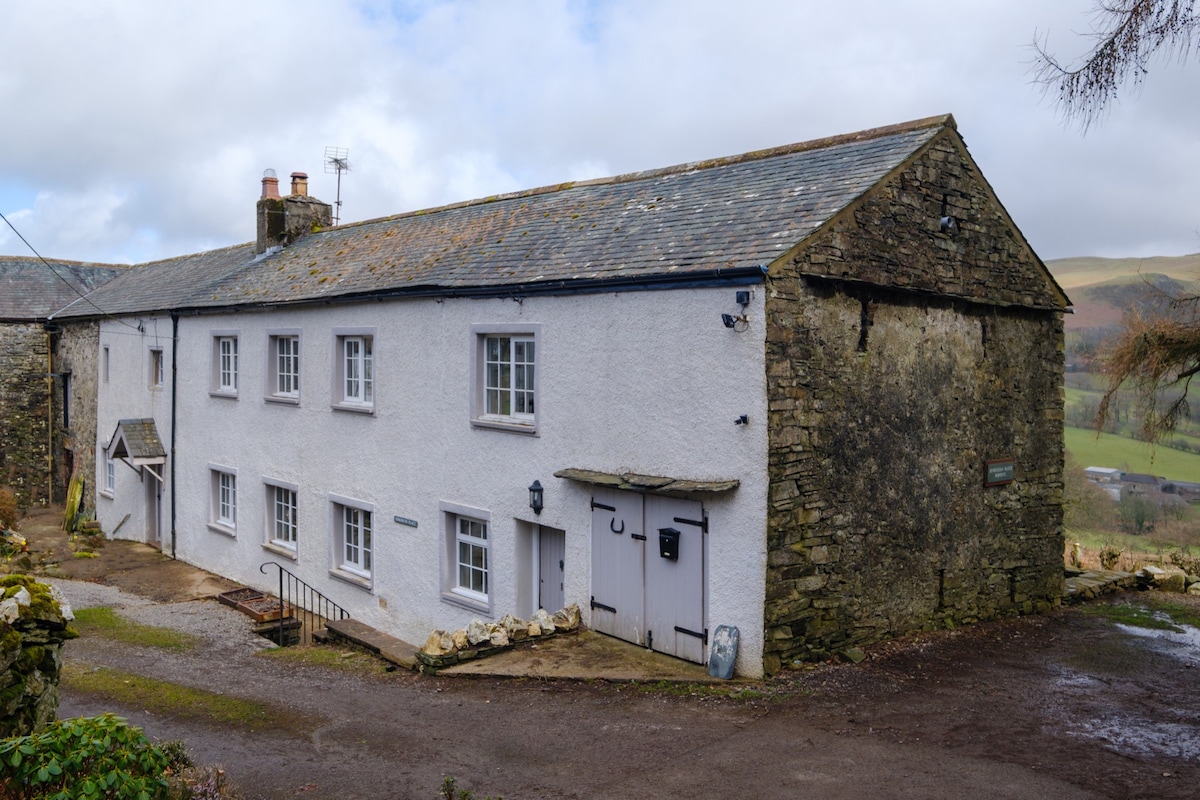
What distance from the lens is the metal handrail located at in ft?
52.2

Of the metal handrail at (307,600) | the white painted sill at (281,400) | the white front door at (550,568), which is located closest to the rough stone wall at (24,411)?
the white painted sill at (281,400)

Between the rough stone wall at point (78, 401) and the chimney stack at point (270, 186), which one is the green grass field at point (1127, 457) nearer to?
the chimney stack at point (270, 186)

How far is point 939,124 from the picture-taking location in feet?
37.4

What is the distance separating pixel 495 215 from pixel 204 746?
1004cm

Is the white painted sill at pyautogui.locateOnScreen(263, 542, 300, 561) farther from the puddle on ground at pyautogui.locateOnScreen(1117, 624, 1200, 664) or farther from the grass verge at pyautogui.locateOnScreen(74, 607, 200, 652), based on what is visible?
the puddle on ground at pyautogui.locateOnScreen(1117, 624, 1200, 664)

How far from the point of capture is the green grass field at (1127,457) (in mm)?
35031

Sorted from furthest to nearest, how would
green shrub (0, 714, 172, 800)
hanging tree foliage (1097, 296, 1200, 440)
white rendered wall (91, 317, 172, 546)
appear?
white rendered wall (91, 317, 172, 546)
hanging tree foliage (1097, 296, 1200, 440)
green shrub (0, 714, 172, 800)

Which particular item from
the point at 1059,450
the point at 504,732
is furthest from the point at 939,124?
the point at 504,732

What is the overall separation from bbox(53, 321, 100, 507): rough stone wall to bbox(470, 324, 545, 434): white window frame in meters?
16.7

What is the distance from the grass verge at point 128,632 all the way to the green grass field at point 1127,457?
102 ft

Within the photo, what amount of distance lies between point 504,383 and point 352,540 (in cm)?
501

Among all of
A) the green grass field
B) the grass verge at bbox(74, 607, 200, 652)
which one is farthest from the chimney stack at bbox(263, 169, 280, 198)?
the green grass field

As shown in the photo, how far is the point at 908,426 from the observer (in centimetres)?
1132

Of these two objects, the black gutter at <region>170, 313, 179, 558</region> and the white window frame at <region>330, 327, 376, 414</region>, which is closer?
the white window frame at <region>330, 327, 376, 414</region>
